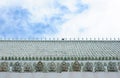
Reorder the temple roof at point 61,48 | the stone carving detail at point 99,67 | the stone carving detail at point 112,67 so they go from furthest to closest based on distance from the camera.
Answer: the temple roof at point 61,48 < the stone carving detail at point 112,67 < the stone carving detail at point 99,67

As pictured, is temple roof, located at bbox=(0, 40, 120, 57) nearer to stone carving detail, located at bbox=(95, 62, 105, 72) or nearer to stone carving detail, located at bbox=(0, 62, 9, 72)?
stone carving detail, located at bbox=(95, 62, 105, 72)

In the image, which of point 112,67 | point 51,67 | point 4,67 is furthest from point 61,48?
point 4,67

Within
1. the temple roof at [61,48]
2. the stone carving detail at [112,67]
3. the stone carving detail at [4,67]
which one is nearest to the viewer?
the stone carving detail at [4,67]

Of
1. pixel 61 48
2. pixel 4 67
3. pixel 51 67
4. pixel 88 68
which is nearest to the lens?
pixel 4 67

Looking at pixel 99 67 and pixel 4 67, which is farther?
pixel 99 67

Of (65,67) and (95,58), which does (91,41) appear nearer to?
(95,58)

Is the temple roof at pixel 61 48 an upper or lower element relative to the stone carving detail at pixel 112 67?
upper

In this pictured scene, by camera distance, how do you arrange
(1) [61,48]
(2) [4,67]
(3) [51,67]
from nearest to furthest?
1. (2) [4,67]
2. (3) [51,67]
3. (1) [61,48]

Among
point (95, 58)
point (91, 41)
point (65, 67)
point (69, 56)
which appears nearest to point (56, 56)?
point (69, 56)

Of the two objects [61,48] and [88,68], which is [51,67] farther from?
[61,48]

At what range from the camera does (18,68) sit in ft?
97.6

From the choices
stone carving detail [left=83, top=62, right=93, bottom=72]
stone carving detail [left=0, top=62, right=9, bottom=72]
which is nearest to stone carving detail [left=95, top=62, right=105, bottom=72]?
stone carving detail [left=83, top=62, right=93, bottom=72]

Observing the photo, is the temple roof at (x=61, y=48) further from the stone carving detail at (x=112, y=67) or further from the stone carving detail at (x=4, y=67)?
the stone carving detail at (x=4, y=67)

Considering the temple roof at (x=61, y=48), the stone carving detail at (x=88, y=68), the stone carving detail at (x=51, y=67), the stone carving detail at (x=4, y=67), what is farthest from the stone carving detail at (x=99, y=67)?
the stone carving detail at (x=4, y=67)
